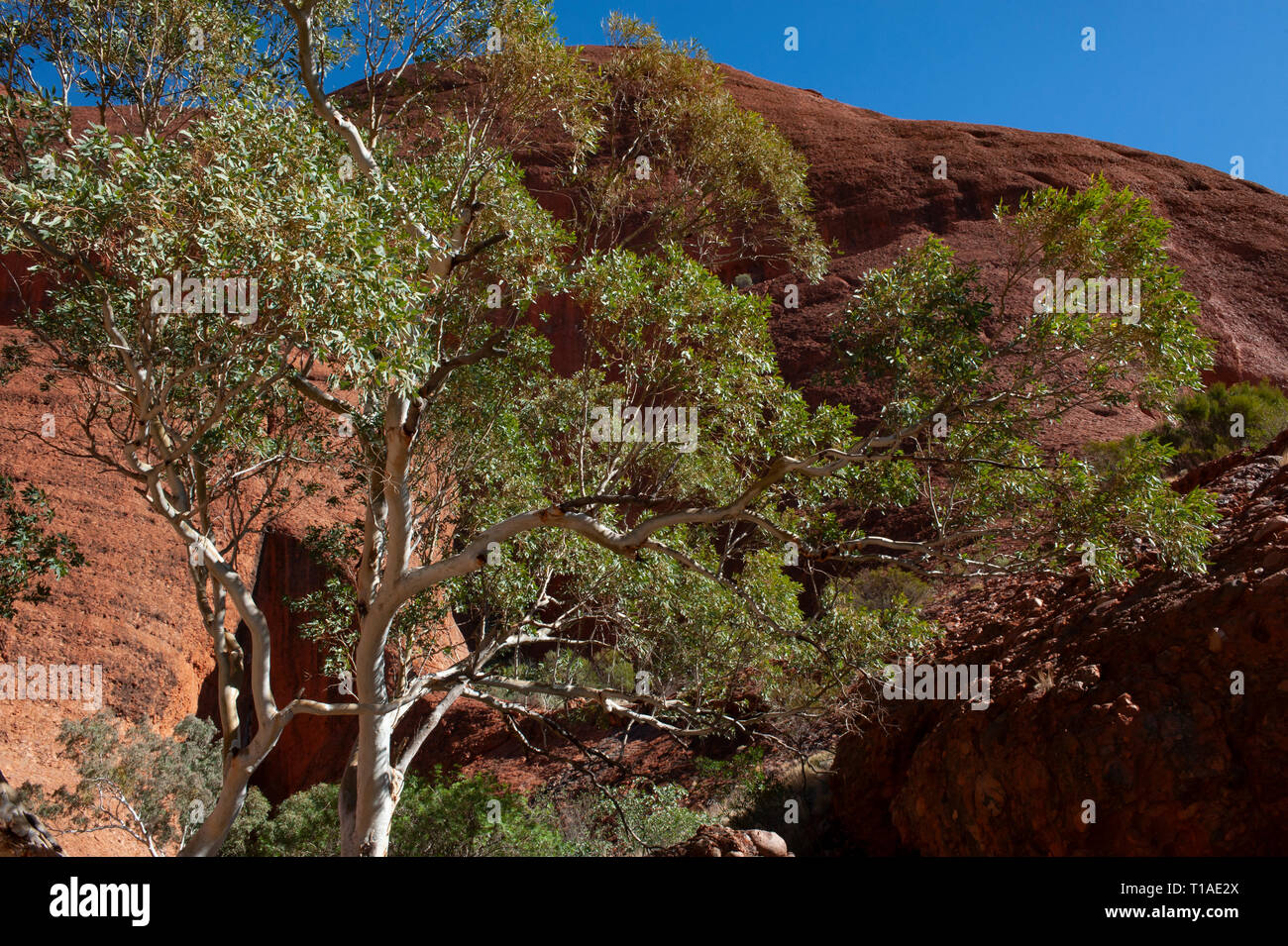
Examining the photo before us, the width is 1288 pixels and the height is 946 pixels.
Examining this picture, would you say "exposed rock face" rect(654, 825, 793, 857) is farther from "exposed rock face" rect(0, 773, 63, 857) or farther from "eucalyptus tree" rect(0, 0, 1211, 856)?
"exposed rock face" rect(0, 773, 63, 857)

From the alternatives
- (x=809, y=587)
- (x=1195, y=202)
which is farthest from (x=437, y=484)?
(x=1195, y=202)

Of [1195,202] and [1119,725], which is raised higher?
[1195,202]

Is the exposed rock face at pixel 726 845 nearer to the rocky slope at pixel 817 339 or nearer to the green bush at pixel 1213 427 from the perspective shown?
the rocky slope at pixel 817 339

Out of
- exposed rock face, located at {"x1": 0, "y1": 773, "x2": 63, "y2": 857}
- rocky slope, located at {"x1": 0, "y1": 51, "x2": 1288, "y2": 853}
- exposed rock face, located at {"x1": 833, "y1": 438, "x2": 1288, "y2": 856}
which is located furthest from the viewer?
rocky slope, located at {"x1": 0, "y1": 51, "x2": 1288, "y2": 853}

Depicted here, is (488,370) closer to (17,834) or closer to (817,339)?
(17,834)

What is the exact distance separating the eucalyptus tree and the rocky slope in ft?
4.49

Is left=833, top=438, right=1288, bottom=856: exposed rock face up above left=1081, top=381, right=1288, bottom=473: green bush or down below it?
below

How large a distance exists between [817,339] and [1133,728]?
52.7ft

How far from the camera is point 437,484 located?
9.91m

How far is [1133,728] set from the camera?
694 cm

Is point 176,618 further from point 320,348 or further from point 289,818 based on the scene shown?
point 320,348

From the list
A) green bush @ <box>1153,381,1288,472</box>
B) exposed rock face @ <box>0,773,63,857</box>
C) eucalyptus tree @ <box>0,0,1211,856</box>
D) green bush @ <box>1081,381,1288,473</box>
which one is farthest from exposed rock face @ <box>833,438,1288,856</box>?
exposed rock face @ <box>0,773,63,857</box>

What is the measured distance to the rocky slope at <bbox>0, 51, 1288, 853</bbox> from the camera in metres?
13.4
